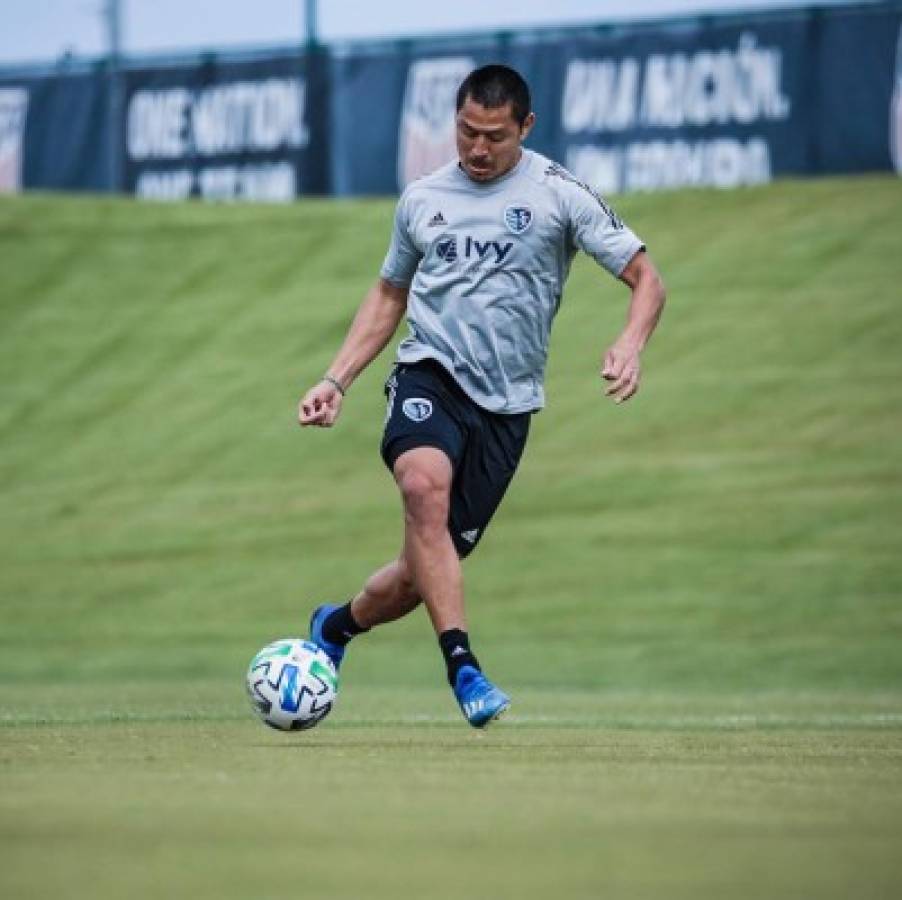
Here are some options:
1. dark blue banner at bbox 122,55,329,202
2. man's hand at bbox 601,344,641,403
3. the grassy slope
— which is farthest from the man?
dark blue banner at bbox 122,55,329,202

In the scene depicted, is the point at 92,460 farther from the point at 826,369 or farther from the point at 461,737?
the point at 461,737

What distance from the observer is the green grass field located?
266 inches

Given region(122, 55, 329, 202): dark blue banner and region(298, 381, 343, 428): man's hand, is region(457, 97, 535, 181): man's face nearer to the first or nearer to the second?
region(298, 381, 343, 428): man's hand

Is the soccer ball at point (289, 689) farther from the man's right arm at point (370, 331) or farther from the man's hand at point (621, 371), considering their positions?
the man's hand at point (621, 371)

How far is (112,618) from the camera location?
2527cm

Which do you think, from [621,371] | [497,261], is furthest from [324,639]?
[621,371]

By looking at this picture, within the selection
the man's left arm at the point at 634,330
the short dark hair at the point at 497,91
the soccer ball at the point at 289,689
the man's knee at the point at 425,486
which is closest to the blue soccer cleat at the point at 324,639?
the soccer ball at the point at 289,689

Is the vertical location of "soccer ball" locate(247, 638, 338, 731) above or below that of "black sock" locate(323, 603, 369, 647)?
above

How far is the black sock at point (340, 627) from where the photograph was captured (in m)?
11.2

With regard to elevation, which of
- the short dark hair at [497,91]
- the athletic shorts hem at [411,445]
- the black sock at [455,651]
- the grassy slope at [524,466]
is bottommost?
the grassy slope at [524,466]

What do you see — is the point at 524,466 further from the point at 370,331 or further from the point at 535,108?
the point at 370,331

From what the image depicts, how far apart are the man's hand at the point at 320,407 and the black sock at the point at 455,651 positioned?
96 centimetres

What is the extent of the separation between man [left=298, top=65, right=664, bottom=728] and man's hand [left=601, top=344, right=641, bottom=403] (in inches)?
5.2

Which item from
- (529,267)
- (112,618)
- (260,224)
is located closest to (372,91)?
(260,224)
